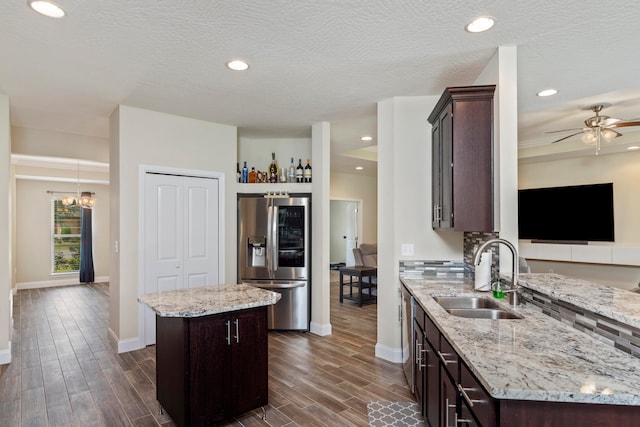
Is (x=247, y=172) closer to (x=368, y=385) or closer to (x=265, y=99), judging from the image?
(x=265, y=99)

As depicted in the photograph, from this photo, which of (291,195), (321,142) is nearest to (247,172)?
(291,195)

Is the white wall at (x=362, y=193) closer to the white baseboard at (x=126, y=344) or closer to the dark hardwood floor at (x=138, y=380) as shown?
the dark hardwood floor at (x=138, y=380)

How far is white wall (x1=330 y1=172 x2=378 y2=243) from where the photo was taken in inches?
360

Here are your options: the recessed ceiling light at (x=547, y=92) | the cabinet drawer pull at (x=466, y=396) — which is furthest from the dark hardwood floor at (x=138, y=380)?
the recessed ceiling light at (x=547, y=92)

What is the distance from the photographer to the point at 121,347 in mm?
3914

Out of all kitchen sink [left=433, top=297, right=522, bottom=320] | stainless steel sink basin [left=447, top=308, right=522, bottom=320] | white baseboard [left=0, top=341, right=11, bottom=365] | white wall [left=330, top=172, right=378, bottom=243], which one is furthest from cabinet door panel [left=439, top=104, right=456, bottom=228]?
white wall [left=330, top=172, right=378, bottom=243]

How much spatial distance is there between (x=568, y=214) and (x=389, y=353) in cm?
446

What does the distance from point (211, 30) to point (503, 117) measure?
210 cm

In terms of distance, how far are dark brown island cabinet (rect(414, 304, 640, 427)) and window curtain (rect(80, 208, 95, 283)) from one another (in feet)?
28.3

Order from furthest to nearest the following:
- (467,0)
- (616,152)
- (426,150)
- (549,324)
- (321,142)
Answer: (616,152) < (321,142) < (426,150) < (467,0) < (549,324)

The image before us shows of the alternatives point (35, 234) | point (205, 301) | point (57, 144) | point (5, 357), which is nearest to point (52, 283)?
point (35, 234)

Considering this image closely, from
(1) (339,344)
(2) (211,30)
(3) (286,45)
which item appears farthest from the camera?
(1) (339,344)

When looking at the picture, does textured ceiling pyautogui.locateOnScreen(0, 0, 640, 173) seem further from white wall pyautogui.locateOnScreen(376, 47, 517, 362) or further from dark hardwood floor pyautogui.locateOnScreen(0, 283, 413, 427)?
dark hardwood floor pyautogui.locateOnScreen(0, 283, 413, 427)

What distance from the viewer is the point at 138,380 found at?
10.5 ft
